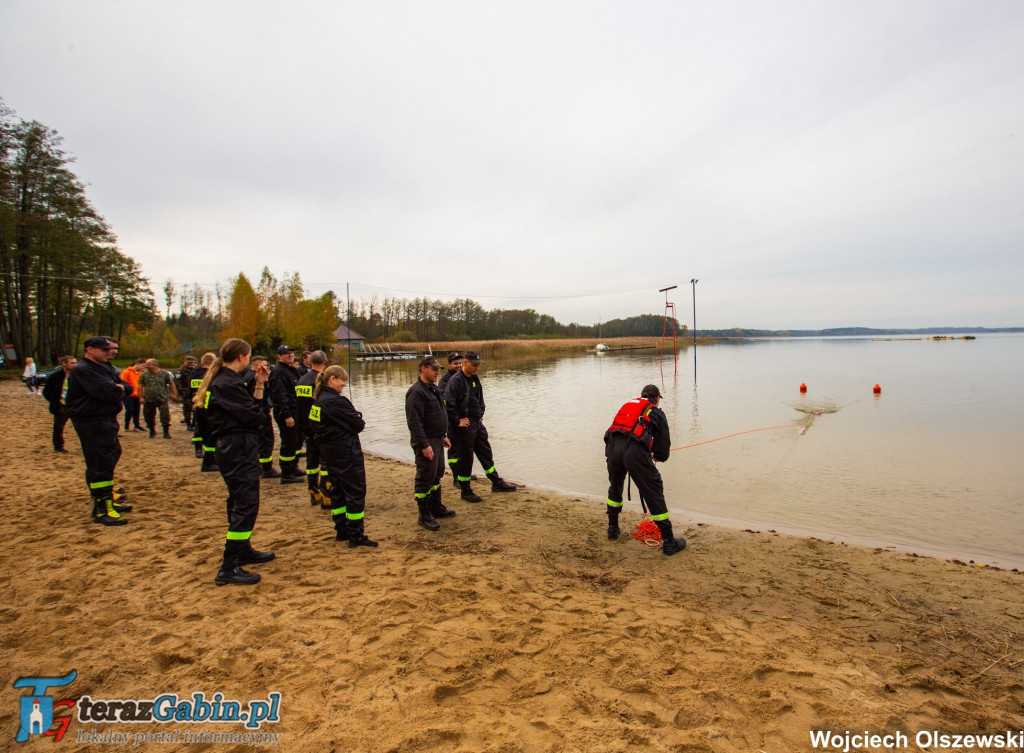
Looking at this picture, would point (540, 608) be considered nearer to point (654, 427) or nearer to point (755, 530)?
point (654, 427)

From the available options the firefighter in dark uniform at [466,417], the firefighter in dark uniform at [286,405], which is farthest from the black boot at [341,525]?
the firefighter in dark uniform at [286,405]

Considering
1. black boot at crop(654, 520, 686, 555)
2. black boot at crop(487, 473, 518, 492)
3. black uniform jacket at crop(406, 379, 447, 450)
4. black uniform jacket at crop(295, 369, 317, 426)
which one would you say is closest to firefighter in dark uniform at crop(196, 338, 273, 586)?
black uniform jacket at crop(406, 379, 447, 450)

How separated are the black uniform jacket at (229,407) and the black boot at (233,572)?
101cm

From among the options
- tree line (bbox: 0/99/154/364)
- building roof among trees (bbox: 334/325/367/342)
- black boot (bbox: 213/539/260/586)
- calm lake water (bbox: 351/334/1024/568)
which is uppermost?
tree line (bbox: 0/99/154/364)

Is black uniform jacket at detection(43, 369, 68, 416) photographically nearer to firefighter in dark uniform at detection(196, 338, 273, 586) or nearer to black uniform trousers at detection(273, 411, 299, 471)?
black uniform trousers at detection(273, 411, 299, 471)

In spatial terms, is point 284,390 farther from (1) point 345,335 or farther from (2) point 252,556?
(1) point 345,335

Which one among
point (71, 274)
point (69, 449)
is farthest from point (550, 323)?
point (69, 449)

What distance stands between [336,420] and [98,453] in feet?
10.3

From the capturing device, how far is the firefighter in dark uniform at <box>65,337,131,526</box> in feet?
18.3

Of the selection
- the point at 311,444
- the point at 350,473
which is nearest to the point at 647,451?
the point at 350,473

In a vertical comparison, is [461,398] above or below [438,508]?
above

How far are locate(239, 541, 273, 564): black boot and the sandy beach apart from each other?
0.33 ft

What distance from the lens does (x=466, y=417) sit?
7.24 m

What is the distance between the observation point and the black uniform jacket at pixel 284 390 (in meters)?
8.01
